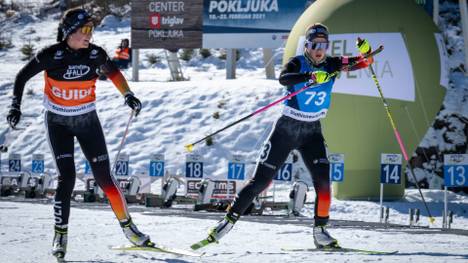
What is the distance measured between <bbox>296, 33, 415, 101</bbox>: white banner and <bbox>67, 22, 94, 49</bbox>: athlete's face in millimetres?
9030

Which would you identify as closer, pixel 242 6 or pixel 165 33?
pixel 242 6

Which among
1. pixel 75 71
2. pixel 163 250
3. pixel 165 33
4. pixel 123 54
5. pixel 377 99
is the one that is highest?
pixel 165 33

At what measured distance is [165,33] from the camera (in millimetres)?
26641

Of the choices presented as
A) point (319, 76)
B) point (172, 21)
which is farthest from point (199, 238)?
point (172, 21)

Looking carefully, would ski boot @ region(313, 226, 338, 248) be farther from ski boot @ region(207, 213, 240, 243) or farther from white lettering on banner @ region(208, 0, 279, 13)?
white lettering on banner @ region(208, 0, 279, 13)

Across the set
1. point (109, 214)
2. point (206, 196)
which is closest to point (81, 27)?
point (109, 214)

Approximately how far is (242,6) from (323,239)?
17556mm

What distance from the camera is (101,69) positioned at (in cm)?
872

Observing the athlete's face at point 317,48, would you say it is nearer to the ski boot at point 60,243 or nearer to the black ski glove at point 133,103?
the black ski glove at point 133,103

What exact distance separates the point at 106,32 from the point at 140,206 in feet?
66.3

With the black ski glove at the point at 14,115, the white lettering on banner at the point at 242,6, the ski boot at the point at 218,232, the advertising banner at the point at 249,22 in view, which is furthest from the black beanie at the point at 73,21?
the white lettering on banner at the point at 242,6

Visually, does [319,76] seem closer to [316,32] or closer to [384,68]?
[316,32]

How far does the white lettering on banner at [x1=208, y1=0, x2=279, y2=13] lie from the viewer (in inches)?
993

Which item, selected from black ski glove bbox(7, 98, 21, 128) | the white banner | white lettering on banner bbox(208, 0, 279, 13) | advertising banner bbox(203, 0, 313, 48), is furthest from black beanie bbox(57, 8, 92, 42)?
white lettering on banner bbox(208, 0, 279, 13)
